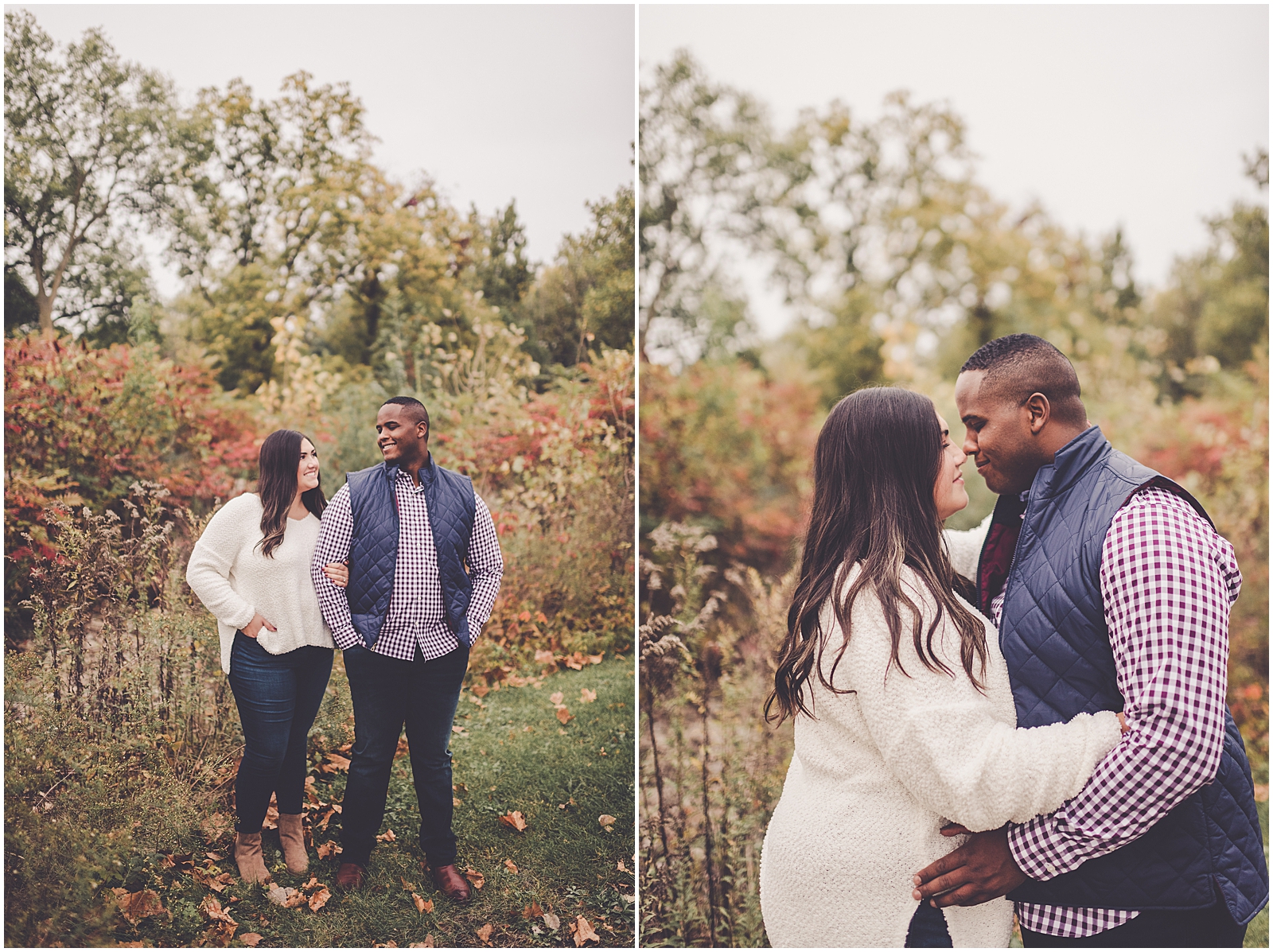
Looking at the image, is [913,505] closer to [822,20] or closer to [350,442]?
[350,442]

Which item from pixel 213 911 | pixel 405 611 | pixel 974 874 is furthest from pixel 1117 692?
pixel 213 911

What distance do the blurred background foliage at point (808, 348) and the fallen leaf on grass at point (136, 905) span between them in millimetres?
1711

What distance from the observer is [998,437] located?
6.75ft

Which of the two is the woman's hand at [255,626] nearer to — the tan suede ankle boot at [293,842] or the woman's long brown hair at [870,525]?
the tan suede ankle boot at [293,842]

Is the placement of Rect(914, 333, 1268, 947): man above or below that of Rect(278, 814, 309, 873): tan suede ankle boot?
above

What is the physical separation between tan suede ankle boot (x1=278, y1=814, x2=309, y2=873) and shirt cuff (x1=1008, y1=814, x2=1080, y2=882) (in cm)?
224

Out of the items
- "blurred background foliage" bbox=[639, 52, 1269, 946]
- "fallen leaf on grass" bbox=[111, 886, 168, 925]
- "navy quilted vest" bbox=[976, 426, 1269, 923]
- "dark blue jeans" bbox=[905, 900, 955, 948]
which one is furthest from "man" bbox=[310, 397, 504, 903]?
"navy quilted vest" bbox=[976, 426, 1269, 923]

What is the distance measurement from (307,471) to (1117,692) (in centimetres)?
245

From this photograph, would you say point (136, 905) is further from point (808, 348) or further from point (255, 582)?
point (808, 348)

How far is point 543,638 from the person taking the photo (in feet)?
10.9

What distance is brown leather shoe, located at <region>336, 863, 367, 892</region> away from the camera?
2904 mm

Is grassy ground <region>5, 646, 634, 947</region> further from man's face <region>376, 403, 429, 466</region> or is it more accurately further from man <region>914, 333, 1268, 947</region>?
man <region>914, 333, 1268, 947</region>

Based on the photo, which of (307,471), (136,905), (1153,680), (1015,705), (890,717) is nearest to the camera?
(1153,680)

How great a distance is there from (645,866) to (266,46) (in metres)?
3.36
